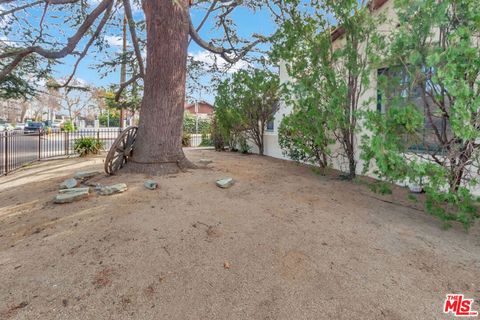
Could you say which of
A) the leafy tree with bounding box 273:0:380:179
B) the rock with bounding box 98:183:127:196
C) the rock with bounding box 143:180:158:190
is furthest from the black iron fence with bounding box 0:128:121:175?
the leafy tree with bounding box 273:0:380:179

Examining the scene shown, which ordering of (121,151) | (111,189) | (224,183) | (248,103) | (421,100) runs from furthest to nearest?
(248,103) < (121,151) < (224,183) < (111,189) < (421,100)

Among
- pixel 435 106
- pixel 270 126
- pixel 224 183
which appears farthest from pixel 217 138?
pixel 435 106

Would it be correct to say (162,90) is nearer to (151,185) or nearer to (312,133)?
(151,185)

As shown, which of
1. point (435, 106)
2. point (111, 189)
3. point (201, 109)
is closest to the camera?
point (435, 106)

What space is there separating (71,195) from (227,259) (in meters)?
2.57

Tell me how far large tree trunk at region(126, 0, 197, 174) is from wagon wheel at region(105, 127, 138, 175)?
17 centimetres

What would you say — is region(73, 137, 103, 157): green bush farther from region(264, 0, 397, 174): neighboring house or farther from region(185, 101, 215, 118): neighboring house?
region(264, 0, 397, 174): neighboring house

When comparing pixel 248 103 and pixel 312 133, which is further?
pixel 248 103

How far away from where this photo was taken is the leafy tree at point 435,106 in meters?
2.57

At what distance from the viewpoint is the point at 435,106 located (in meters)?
3.43

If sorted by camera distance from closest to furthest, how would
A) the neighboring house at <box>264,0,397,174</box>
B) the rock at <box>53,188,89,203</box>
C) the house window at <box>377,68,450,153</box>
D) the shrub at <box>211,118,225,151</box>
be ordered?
the house window at <box>377,68,450,153</box> < the rock at <box>53,188,89,203</box> < the neighboring house at <box>264,0,397,174</box> < the shrub at <box>211,118,225,151</box>

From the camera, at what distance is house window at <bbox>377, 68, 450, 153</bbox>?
3.24 metres

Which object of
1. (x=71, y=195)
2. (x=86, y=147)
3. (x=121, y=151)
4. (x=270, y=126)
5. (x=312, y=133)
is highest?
(x=270, y=126)

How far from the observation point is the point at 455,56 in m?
2.53
